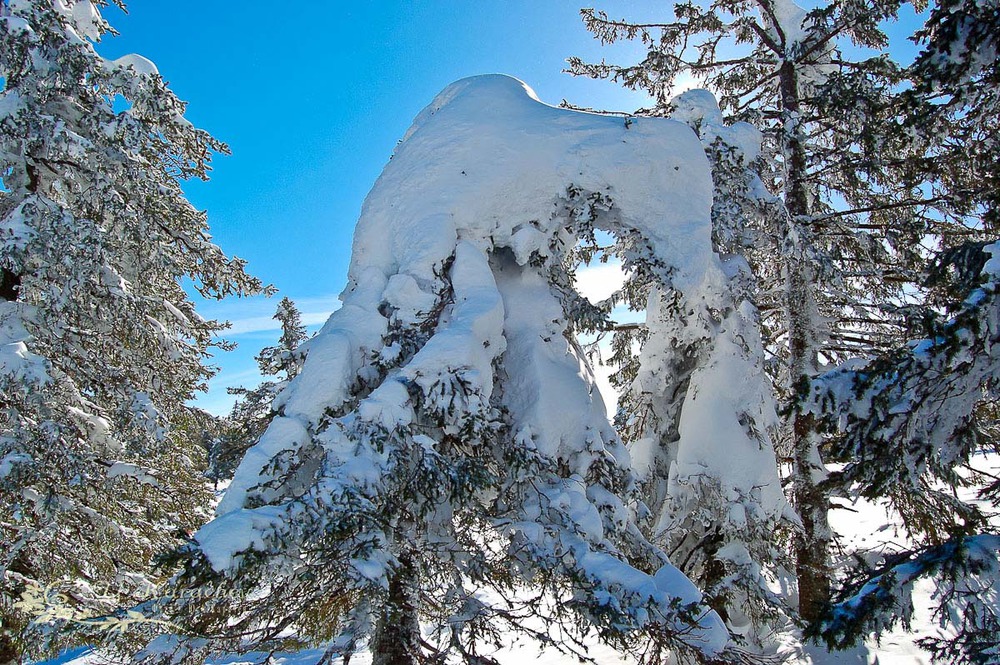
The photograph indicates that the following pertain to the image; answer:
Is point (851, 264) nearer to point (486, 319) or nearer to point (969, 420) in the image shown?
point (969, 420)

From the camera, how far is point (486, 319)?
512 cm

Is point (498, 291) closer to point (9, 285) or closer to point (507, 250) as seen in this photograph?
point (507, 250)

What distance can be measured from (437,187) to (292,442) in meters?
2.94

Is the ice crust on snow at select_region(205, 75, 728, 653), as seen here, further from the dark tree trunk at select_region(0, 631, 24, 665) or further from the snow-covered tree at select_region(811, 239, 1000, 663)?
the dark tree trunk at select_region(0, 631, 24, 665)

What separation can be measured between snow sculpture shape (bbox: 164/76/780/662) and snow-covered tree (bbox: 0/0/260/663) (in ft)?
13.1

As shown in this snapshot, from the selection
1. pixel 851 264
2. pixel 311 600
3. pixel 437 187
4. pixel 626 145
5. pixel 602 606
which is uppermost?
pixel 851 264

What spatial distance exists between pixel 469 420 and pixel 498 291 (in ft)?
4.52

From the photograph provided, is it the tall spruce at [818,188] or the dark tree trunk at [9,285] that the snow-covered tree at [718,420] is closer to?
the tall spruce at [818,188]

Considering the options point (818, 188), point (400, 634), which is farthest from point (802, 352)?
point (400, 634)

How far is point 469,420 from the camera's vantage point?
4.71 meters

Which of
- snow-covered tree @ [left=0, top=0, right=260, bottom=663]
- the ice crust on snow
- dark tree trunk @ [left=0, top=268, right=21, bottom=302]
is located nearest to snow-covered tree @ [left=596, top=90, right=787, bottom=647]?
the ice crust on snow

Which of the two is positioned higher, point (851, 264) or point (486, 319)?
point (851, 264)

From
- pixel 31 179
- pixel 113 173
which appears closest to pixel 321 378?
pixel 113 173

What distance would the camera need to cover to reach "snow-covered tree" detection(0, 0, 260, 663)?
6965mm
